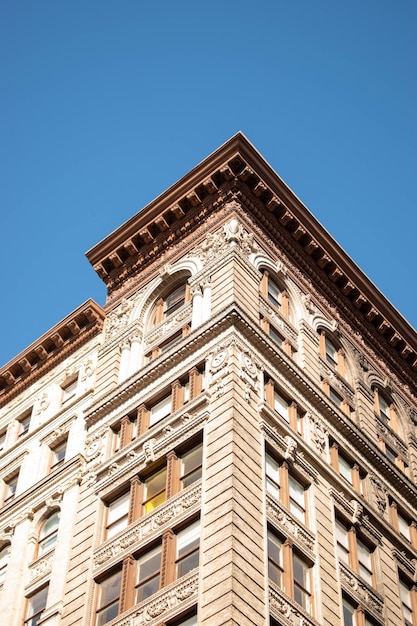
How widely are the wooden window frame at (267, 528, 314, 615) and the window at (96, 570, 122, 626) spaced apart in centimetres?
509

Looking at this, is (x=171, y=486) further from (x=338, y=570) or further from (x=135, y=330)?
(x=135, y=330)

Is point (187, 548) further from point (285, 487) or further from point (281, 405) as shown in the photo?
point (281, 405)

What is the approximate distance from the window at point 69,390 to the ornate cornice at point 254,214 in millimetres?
4722

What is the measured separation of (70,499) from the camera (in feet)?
142

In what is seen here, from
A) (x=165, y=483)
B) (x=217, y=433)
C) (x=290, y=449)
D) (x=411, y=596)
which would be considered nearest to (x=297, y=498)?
(x=290, y=449)

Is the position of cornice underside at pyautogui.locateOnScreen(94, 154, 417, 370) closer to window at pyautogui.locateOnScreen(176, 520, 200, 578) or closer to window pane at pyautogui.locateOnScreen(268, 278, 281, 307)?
window pane at pyautogui.locateOnScreen(268, 278, 281, 307)

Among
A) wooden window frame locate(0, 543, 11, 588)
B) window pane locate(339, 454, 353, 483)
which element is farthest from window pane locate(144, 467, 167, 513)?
window pane locate(339, 454, 353, 483)

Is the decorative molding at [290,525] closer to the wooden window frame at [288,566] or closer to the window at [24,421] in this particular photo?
the wooden window frame at [288,566]

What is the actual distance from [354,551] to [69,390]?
16.4m

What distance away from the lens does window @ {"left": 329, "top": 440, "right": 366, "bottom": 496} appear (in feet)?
144

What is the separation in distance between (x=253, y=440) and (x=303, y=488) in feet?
11.3

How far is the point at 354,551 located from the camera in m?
40.9

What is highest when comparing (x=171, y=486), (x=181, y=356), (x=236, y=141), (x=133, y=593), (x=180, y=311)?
(x=236, y=141)

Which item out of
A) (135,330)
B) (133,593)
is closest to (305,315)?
(135,330)
